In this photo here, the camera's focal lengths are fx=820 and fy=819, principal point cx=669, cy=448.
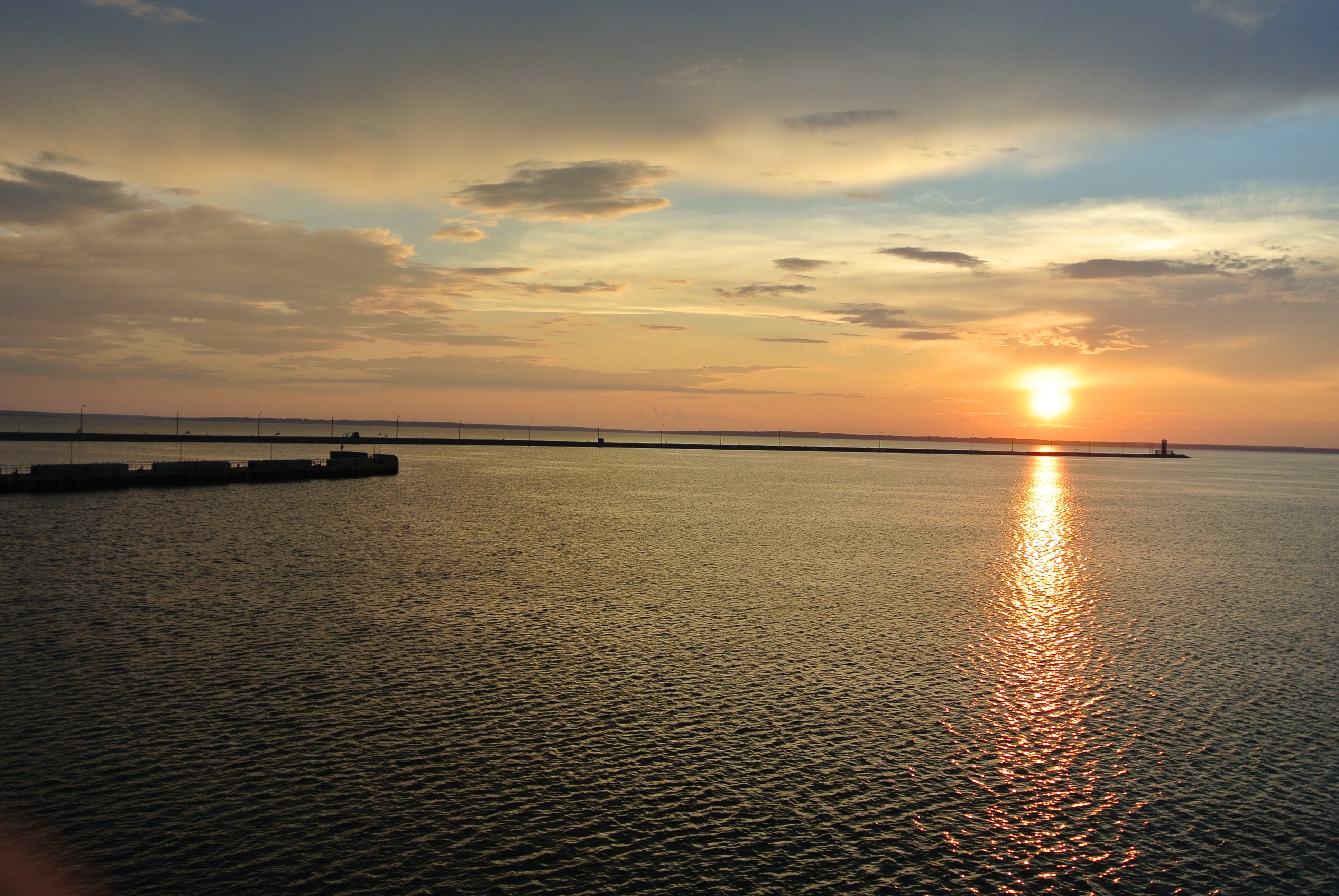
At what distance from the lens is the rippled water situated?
1592cm

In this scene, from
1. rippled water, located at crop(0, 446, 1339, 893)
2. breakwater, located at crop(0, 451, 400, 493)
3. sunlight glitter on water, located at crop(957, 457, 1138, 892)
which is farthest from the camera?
breakwater, located at crop(0, 451, 400, 493)

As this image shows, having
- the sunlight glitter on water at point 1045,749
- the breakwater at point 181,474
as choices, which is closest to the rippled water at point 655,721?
the sunlight glitter on water at point 1045,749

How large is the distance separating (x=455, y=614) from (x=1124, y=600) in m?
33.7

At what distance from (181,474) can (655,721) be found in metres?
88.9

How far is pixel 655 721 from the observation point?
22.8 m

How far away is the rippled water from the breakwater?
35168 millimetres

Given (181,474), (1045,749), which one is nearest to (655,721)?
(1045,749)

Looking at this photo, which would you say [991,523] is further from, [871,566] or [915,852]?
[915,852]

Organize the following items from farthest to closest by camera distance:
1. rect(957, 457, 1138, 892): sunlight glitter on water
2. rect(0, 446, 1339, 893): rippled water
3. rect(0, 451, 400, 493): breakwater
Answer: rect(0, 451, 400, 493): breakwater
rect(957, 457, 1138, 892): sunlight glitter on water
rect(0, 446, 1339, 893): rippled water

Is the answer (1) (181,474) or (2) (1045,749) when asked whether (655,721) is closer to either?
(2) (1045,749)

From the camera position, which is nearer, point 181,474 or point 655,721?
point 655,721

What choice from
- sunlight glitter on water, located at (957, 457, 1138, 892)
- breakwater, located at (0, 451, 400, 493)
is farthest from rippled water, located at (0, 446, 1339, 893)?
breakwater, located at (0, 451, 400, 493)

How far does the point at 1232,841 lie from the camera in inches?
676

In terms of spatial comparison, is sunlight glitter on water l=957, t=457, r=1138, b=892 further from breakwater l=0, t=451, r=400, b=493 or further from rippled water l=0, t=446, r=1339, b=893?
breakwater l=0, t=451, r=400, b=493
